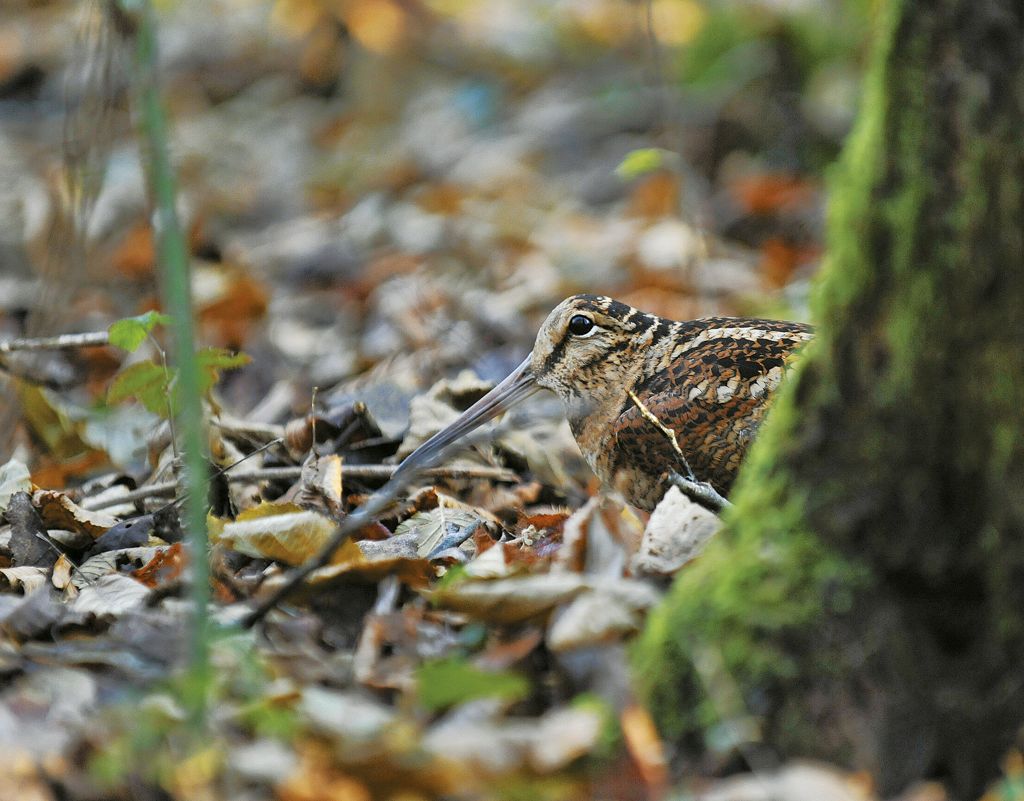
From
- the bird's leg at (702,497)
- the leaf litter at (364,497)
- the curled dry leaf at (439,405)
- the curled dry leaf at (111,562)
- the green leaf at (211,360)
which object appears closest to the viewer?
the leaf litter at (364,497)

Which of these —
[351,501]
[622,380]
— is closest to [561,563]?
[351,501]

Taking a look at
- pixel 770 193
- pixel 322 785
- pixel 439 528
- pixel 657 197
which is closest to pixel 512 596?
pixel 322 785

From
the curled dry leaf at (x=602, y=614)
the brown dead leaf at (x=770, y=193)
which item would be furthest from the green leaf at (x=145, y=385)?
the brown dead leaf at (x=770, y=193)

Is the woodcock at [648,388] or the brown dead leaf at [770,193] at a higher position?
the brown dead leaf at [770,193]

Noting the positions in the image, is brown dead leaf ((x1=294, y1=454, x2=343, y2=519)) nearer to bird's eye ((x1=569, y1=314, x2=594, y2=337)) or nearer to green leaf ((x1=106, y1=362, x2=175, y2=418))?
green leaf ((x1=106, y1=362, x2=175, y2=418))

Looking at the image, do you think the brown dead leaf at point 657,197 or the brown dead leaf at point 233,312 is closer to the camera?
the brown dead leaf at point 233,312

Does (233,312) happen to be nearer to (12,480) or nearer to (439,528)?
(12,480)

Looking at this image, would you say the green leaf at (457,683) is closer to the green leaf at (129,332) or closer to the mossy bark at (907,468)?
the mossy bark at (907,468)
